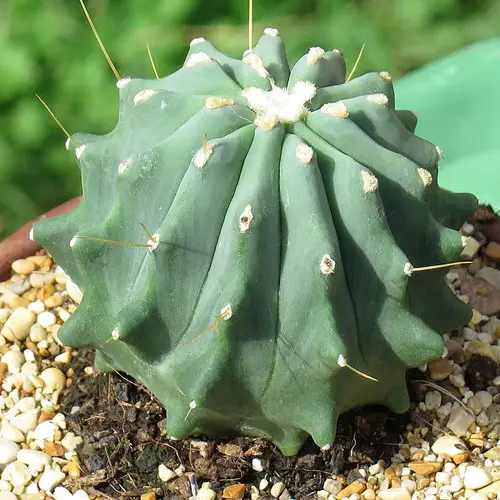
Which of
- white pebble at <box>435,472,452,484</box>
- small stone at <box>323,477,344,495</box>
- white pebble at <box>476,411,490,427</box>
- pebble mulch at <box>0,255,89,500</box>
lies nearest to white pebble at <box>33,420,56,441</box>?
pebble mulch at <box>0,255,89,500</box>

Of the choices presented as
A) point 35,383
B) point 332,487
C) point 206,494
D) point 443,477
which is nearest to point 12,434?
point 35,383

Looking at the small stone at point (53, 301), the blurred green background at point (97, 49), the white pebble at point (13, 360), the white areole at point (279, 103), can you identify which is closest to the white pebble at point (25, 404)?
the white pebble at point (13, 360)

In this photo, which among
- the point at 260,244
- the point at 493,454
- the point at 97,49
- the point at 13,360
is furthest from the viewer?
the point at 97,49

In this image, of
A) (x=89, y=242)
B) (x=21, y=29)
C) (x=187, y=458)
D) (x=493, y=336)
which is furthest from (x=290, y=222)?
(x=21, y=29)

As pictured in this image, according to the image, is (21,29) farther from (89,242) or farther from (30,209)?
(89,242)

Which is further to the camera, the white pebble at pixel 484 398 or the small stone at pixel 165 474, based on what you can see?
the white pebble at pixel 484 398

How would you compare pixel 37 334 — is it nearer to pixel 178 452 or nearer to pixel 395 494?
pixel 178 452

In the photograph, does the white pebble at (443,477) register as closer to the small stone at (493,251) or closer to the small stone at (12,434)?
the small stone at (493,251)
